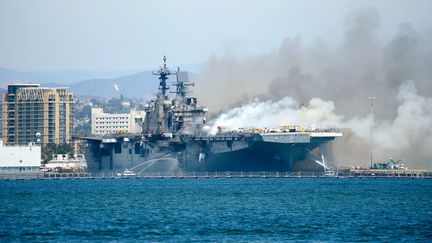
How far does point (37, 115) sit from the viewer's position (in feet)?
637

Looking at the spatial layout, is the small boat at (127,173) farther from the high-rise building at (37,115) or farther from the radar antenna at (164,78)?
the high-rise building at (37,115)

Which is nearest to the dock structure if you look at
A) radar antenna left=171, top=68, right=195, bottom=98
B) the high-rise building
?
radar antenna left=171, top=68, right=195, bottom=98

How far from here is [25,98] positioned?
19438 centimetres

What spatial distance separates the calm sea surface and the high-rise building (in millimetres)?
106827

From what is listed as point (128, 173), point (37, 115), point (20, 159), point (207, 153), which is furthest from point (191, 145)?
point (37, 115)

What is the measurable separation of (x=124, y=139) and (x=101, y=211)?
53.6 m

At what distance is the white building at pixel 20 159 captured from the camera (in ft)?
411

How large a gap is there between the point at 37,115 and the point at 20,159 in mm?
68586

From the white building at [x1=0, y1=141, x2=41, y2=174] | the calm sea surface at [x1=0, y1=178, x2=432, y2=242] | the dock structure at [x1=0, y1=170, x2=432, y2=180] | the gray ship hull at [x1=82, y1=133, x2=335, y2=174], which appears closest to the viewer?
the calm sea surface at [x1=0, y1=178, x2=432, y2=242]

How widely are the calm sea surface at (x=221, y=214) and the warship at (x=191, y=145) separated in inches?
549

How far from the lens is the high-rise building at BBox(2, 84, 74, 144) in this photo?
193375 mm

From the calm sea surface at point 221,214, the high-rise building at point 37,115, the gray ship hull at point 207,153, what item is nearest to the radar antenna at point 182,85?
the gray ship hull at point 207,153

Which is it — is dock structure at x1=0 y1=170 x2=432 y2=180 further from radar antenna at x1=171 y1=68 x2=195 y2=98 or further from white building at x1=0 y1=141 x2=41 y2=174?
radar antenna at x1=171 y1=68 x2=195 y2=98

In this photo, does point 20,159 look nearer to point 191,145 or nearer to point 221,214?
point 191,145
